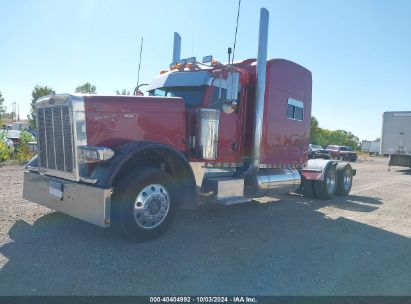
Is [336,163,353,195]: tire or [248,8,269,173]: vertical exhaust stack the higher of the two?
[248,8,269,173]: vertical exhaust stack

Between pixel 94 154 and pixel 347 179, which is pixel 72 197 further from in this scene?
pixel 347 179

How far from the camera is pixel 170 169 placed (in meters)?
5.73

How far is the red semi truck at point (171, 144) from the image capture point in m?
4.89

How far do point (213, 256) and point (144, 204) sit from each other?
1.15m

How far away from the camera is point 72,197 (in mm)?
4957

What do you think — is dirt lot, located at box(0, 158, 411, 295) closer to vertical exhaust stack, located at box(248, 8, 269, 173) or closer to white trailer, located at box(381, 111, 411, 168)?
vertical exhaust stack, located at box(248, 8, 269, 173)

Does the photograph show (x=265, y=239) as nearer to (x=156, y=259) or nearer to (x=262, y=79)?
(x=156, y=259)

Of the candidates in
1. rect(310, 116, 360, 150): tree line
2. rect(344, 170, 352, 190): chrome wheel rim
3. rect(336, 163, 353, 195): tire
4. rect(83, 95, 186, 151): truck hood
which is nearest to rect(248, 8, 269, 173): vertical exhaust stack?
rect(83, 95, 186, 151): truck hood

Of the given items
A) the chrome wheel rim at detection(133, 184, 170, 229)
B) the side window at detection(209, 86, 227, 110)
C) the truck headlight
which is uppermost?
the side window at detection(209, 86, 227, 110)

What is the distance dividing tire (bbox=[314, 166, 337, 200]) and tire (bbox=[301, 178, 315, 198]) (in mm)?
101

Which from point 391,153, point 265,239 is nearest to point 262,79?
point 265,239

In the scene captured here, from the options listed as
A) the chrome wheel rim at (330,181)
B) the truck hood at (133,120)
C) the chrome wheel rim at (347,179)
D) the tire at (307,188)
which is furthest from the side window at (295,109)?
the truck hood at (133,120)

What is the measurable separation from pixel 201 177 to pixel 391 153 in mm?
21150

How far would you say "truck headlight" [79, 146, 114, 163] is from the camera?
4.75 m
